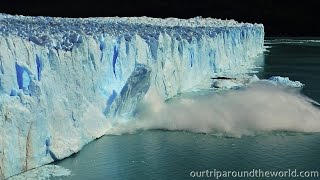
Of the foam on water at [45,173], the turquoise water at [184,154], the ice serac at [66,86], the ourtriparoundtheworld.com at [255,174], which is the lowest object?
the ourtriparoundtheworld.com at [255,174]

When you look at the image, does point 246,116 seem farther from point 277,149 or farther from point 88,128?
point 88,128

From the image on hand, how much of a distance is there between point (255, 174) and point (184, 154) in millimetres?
1057

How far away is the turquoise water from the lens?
5457 mm

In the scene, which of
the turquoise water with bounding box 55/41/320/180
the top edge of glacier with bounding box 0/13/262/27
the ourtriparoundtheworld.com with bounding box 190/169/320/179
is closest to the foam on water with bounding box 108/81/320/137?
the turquoise water with bounding box 55/41/320/180

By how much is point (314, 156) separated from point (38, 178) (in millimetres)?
3343

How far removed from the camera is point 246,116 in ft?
24.9

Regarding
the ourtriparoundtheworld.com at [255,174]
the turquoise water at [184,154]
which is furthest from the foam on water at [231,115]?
the ourtriparoundtheworld.com at [255,174]

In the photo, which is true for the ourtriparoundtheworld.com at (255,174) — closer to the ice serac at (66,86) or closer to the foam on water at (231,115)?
the foam on water at (231,115)

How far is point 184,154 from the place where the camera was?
6078mm

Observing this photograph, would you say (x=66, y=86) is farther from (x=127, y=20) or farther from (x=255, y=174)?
(x=127, y=20)

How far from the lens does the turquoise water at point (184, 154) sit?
17.9 feet

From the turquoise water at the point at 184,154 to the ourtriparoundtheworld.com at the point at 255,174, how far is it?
0.09 metres

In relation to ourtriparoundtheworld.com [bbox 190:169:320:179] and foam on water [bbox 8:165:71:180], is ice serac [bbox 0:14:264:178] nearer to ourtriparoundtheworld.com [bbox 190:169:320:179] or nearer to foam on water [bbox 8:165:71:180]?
foam on water [bbox 8:165:71:180]

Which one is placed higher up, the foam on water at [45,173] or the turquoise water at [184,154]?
the foam on water at [45,173]
